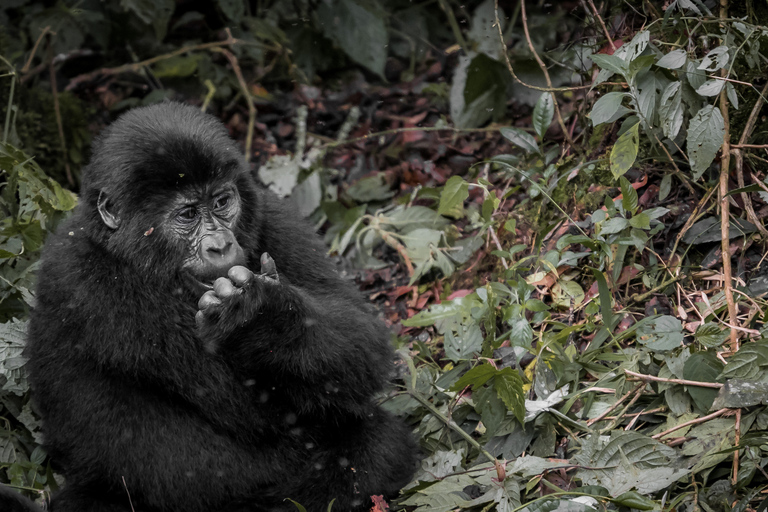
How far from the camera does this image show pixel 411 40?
25.0 feet

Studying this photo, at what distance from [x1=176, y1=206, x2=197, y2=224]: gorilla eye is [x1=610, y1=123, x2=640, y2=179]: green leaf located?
77.8 inches

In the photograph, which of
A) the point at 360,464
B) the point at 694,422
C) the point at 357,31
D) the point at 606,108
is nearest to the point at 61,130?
the point at 357,31

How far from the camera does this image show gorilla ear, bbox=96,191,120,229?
3.47 meters

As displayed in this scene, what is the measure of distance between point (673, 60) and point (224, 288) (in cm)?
232

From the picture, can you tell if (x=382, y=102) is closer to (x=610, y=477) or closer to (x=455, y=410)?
(x=455, y=410)

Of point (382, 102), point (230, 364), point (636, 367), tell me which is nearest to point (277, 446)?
point (230, 364)

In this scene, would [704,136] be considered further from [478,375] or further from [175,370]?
[175,370]

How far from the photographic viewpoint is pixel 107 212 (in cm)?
349

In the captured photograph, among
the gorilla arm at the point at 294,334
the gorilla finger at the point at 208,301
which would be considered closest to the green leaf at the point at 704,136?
the gorilla arm at the point at 294,334

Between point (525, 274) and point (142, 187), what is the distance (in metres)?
2.14

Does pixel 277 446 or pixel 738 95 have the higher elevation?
pixel 738 95

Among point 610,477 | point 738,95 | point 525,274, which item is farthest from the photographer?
point 525,274

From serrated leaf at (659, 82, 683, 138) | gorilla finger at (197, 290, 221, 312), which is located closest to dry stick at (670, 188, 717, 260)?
serrated leaf at (659, 82, 683, 138)

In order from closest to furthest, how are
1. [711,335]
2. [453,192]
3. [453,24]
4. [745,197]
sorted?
1. [711,335]
2. [745,197]
3. [453,192]
4. [453,24]
